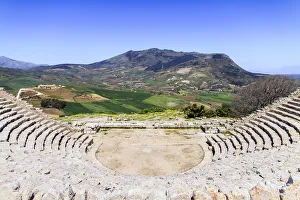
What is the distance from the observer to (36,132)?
18.1m

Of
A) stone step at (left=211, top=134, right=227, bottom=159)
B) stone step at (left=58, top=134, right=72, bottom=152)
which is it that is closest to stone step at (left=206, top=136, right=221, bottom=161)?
stone step at (left=211, top=134, right=227, bottom=159)

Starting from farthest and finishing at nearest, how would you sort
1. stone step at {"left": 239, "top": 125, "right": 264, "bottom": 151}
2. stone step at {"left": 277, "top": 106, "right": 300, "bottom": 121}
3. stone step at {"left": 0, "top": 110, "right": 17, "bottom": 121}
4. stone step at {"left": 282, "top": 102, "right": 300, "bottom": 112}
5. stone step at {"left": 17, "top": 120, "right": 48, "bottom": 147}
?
stone step at {"left": 282, "top": 102, "right": 300, "bottom": 112} → stone step at {"left": 277, "top": 106, "right": 300, "bottom": 121} → stone step at {"left": 0, "top": 110, "right": 17, "bottom": 121} → stone step at {"left": 239, "top": 125, "right": 264, "bottom": 151} → stone step at {"left": 17, "top": 120, "right": 48, "bottom": 147}

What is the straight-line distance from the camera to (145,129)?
25.9 meters

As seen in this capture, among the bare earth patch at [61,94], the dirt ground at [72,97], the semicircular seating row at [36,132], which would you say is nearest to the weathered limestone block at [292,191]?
the semicircular seating row at [36,132]

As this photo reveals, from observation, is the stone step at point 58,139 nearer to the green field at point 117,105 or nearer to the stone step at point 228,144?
the stone step at point 228,144

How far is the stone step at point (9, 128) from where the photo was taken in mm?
14669

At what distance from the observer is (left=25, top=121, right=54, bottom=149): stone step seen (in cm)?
1551

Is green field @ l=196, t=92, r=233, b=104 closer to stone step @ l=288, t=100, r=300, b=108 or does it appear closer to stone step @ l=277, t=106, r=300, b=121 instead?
stone step @ l=288, t=100, r=300, b=108

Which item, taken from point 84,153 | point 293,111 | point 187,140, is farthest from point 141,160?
point 293,111

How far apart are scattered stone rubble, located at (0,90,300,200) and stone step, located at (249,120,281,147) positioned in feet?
0.21

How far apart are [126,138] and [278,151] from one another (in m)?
13.7

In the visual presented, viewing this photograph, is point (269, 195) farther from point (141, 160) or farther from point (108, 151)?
point (108, 151)

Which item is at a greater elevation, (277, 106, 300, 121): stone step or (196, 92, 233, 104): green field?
(277, 106, 300, 121): stone step

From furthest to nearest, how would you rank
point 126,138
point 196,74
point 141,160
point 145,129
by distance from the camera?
point 196,74 → point 145,129 → point 126,138 → point 141,160
